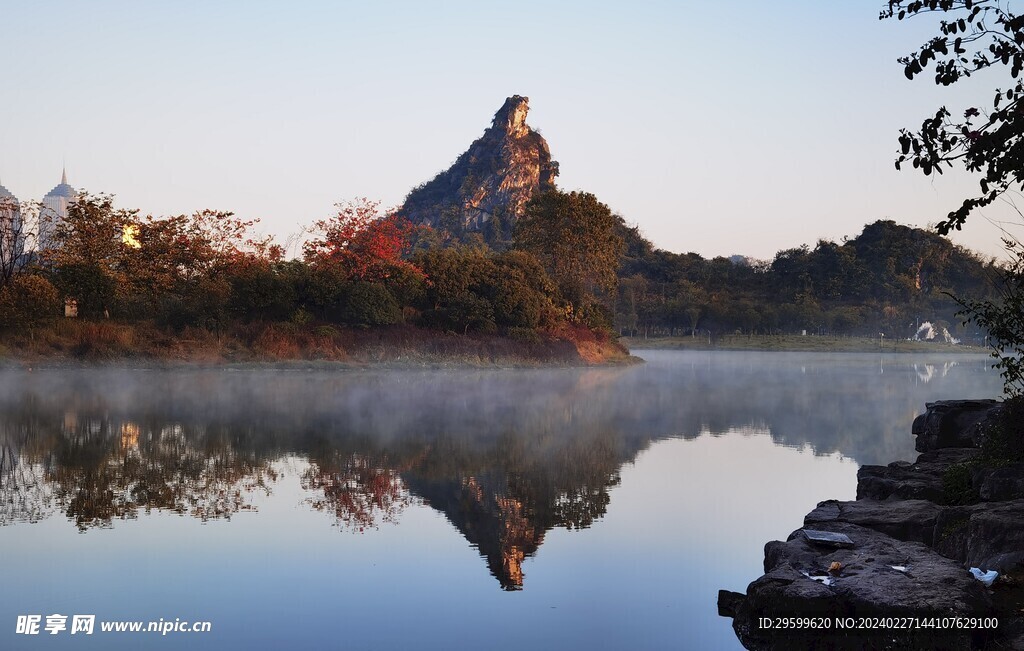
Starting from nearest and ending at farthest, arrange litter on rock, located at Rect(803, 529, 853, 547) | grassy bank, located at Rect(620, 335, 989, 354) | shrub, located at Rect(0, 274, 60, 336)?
litter on rock, located at Rect(803, 529, 853, 547) → shrub, located at Rect(0, 274, 60, 336) → grassy bank, located at Rect(620, 335, 989, 354)

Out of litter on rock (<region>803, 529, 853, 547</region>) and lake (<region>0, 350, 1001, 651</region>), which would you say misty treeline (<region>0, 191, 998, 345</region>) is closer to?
lake (<region>0, 350, 1001, 651</region>)

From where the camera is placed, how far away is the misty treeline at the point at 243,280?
35.3 metres

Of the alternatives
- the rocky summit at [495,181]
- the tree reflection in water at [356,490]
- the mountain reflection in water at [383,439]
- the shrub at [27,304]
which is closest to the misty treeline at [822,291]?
the rocky summit at [495,181]

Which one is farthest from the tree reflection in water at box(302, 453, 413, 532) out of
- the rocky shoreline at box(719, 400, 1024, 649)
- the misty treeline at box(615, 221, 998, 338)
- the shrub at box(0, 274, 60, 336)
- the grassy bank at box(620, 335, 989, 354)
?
the misty treeline at box(615, 221, 998, 338)

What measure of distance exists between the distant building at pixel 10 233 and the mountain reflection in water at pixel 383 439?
8.19 metres

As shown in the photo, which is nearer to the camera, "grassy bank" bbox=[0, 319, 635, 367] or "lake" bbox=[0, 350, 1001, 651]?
"lake" bbox=[0, 350, 1001, 651]

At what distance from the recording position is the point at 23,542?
7.98 m

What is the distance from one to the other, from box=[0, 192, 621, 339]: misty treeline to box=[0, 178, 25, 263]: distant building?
99 mm

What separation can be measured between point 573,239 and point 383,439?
36637 millimetres

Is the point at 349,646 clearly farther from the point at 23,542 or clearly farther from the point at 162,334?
the point at 162,334

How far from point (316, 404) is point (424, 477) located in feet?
34.5

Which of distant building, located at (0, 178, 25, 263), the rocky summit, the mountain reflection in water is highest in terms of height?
the rocky summit

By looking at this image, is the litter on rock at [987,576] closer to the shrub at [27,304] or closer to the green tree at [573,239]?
the shrub at [27,304]

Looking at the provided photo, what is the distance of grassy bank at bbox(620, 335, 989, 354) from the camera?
260 feet
